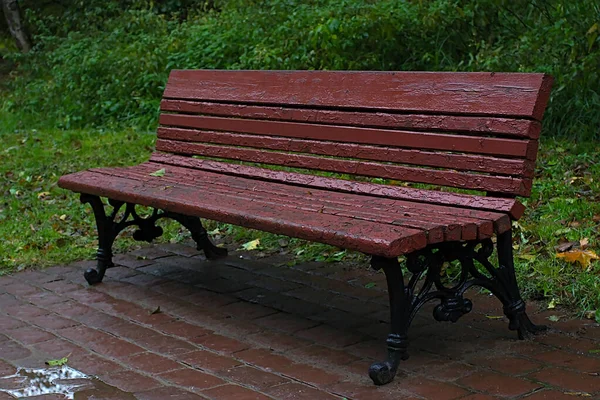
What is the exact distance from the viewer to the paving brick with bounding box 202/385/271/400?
3262 mm

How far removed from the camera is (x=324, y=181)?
448cm

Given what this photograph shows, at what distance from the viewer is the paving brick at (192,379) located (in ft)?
11.2

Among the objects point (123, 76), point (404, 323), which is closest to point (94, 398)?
point (404, 323)

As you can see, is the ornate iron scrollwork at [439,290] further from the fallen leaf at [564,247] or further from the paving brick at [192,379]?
the fallen leaf at [564,247]

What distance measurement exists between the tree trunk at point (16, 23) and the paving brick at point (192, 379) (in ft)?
37.2

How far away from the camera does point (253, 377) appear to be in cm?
347

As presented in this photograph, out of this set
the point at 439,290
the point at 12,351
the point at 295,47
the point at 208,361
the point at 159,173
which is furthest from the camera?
the point at 295,47

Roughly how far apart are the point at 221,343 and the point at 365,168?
107 centimetres

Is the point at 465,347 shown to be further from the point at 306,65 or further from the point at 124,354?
the point at 306,65

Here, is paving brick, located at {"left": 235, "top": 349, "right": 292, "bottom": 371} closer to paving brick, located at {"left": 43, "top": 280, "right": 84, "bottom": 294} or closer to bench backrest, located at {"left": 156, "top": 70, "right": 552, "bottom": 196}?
bench backrest, located at {"left": 156, "top": 70, "right": 552, "bottom": 196}

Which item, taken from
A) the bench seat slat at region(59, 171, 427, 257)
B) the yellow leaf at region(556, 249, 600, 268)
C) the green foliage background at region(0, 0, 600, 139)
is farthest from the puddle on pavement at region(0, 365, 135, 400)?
the green foliage background at region(0, 0, 600, 139)

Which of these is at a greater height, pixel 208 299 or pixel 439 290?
pixel 439 290

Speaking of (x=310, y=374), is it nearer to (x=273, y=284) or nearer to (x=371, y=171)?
(x=371, y=171)

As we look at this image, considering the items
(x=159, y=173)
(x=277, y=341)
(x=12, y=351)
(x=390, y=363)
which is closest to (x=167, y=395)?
(x=277, y=341)
